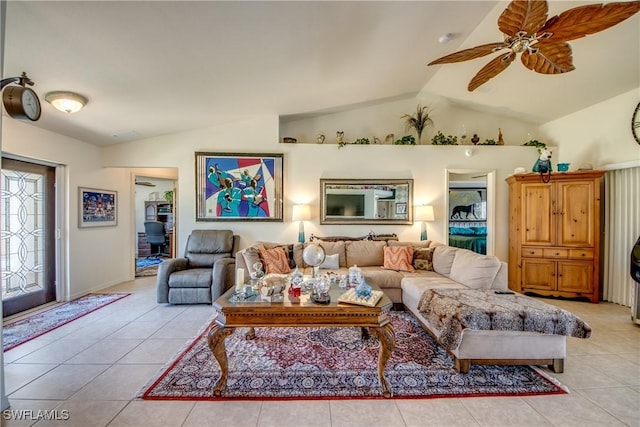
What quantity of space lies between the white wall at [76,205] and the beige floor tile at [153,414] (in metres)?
3.28

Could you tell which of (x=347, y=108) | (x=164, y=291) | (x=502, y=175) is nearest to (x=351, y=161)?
(x=347, y=108)

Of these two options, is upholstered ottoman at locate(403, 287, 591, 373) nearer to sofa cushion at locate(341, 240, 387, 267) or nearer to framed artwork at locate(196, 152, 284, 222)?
sofa cushion at locate(341, 240, 387, 267)

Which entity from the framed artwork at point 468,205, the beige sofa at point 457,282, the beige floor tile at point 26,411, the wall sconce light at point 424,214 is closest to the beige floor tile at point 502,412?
the beige sofa at point 457,282

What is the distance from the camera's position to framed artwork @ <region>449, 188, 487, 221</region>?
284 inches

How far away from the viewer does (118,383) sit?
6.94 ft

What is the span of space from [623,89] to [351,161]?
374cm

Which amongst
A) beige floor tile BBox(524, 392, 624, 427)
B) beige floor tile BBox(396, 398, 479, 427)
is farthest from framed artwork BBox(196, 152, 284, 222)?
beige floor tile BBox(524, 392, 624, 427)

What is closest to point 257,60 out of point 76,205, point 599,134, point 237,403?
point 237,403

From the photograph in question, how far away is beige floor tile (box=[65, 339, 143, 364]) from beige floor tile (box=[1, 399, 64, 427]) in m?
0.50

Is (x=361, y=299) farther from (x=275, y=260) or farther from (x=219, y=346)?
(x=275, y=260)

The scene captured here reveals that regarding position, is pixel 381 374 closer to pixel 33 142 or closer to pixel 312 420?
pixel 312 420

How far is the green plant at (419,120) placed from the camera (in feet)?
16.6

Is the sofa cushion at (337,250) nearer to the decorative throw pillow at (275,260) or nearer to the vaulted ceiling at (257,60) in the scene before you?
the decorative throw pillow at (275,260)

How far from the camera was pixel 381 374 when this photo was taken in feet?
6.66
